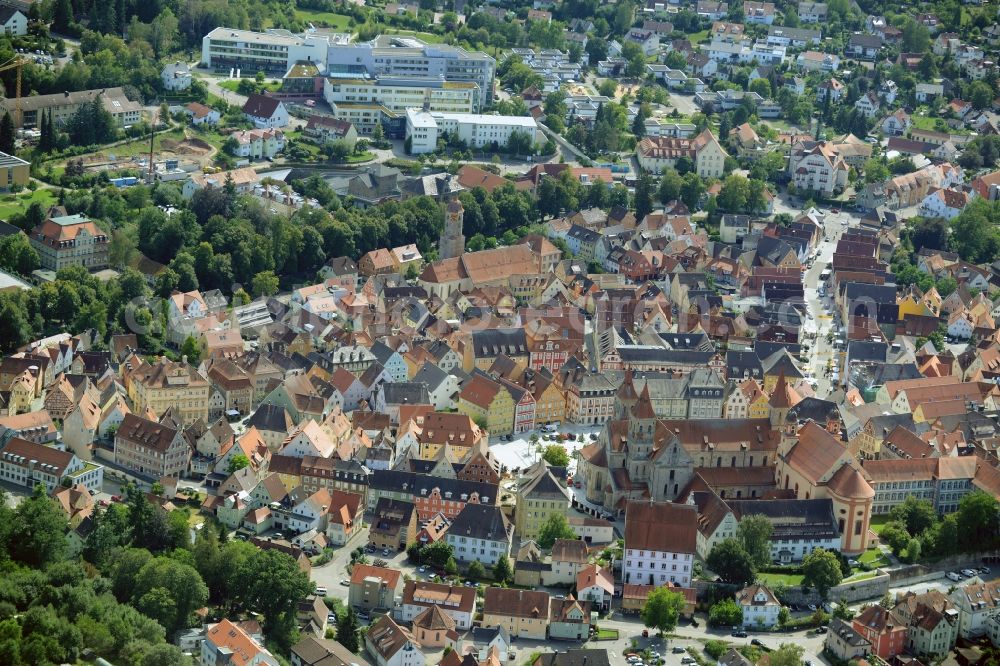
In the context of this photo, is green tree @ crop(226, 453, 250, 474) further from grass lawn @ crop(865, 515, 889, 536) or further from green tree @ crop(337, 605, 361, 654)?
grass lawn @ crop(865, 515, 889, 536)

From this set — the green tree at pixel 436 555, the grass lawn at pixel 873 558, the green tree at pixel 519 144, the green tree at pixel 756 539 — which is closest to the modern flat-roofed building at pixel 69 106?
the green tree at pixel 519 144

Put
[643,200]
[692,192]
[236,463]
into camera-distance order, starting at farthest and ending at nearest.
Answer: [692,192] → [643,200] → [236,463]

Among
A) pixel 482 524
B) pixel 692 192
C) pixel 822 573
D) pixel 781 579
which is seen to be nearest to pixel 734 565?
pixel 781 579

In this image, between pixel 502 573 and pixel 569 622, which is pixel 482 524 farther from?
pixel 569 622

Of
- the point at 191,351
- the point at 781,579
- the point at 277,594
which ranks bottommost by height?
the point at 781,579

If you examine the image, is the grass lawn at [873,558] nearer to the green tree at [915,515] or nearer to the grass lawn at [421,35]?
the green tree at [915,515]

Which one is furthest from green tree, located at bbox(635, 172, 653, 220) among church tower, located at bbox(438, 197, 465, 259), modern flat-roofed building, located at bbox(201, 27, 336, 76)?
modern flat-roofed building, located at bbox(201, 27, 336, 76)
